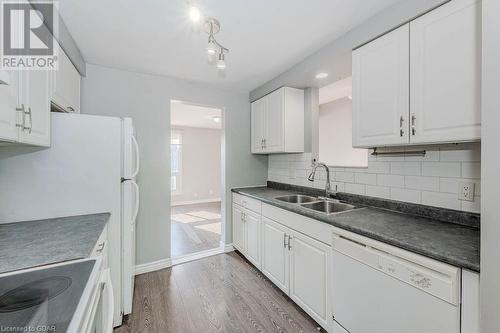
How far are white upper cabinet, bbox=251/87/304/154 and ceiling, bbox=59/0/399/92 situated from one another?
1.17ft

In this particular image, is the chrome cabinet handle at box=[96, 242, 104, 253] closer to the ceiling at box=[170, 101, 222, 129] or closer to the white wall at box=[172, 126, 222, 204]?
the ceiling at box=[170, 101, 222, 129]

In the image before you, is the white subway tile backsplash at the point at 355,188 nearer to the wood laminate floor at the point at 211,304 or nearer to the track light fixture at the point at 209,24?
the wood laminate floor at the point at 211,304

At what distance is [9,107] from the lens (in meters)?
1.05

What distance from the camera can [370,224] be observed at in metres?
1.40

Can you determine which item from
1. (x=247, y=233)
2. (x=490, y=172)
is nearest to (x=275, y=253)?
(x=247, y=233)

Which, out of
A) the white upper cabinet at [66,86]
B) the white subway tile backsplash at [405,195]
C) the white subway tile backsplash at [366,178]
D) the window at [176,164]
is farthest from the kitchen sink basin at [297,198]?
the window at [176,164]

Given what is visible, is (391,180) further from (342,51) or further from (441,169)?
(342,51)

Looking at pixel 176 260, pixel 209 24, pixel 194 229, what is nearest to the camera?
pixel 209 24

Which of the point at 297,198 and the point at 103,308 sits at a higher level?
the point at 297,198

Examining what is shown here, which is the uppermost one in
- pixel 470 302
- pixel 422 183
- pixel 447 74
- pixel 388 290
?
pixel 447 74

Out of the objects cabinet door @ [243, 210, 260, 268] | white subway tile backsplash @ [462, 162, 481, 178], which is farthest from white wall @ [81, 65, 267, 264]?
white subway tile backsplash @ [462, 162, 481, 178]

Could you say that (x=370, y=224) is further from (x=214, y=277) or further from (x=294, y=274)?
(x=214, y=277)

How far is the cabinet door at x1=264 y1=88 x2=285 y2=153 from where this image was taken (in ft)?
8.59

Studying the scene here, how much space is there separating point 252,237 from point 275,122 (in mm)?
1460
